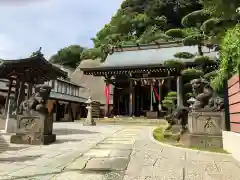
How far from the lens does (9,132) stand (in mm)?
12242

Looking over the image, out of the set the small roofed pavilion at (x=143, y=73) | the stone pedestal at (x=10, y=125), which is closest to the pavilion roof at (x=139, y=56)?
the small roofed pavilion at (x=143, y=73)

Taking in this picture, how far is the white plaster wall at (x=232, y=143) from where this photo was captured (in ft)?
18.4

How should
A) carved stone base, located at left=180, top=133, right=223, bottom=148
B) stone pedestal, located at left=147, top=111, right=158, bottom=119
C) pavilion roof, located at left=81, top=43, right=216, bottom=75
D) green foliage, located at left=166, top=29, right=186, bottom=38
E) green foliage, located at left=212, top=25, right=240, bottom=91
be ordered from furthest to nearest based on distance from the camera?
1. green foliage, located at left=166, top=29, right=186, bottom=38
2. pavilion roof, located at left=81, top=43, right=216, bottom=75
3. stone pedestal, located at left=147, top=111, right=158, bottom=119
4. carved stone base, located at left=180, top=133, right=223, bottom=148
5. green foliage, located at left=212, top=25, right=240, bottom=91

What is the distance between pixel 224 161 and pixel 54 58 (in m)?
59.9

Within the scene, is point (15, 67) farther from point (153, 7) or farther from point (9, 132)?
point (153, 7)

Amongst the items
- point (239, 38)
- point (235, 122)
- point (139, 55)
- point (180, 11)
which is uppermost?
point (180, 11)

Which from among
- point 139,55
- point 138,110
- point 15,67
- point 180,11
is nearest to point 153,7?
point 180,11

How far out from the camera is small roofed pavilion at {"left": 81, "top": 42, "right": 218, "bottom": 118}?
820 inches

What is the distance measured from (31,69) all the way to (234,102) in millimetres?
10624

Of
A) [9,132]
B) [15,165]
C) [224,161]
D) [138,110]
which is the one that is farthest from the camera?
[138,110]

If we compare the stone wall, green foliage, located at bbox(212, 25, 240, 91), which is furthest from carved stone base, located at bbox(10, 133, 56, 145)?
green foliage, located at bbox(212, 25, 240, 91)

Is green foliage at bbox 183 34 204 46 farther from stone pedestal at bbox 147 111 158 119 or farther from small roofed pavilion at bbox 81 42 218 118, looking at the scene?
stone pedestal at bbox 147 111 158 119

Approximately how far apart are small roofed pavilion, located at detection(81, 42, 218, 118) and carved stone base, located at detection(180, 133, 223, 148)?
11.8 meters

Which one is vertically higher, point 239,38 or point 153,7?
point 153,7
